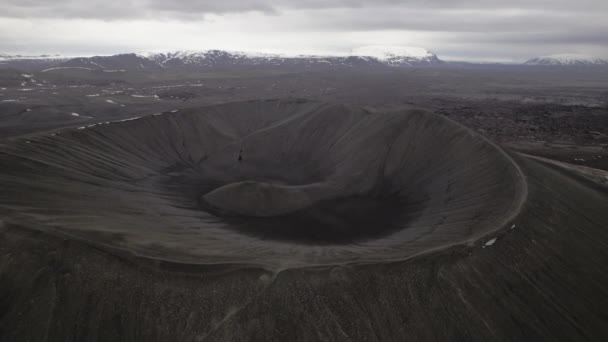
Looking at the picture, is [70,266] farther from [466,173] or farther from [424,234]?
[466,173]

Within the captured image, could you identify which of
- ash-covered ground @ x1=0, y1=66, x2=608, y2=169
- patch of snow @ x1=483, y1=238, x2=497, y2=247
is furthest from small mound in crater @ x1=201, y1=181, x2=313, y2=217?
ash-covered ground @ x1=0, y1=66, x2=608, y2=169

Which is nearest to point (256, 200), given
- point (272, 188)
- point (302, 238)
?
point (272, 188)

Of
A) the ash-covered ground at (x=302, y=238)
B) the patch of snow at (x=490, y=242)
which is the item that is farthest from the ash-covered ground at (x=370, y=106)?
the patch of snow at (x=490, y=242)

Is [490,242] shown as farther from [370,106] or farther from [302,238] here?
[370,106]

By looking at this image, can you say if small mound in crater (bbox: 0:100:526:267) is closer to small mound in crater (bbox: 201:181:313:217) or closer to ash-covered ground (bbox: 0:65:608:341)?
small mound in crater (bbox: 201:181:313:217)

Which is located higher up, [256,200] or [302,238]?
[256,200]

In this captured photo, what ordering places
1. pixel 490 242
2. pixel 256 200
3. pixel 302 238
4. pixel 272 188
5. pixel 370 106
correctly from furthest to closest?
pixel 370 106 < pixel 272 188 < pixel 256 200 < pixel 302 238 < pixel 490 242

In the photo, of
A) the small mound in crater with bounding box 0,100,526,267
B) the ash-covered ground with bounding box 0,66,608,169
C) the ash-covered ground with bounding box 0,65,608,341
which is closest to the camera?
the ash-covered ground with bounding box 0,65,608,341

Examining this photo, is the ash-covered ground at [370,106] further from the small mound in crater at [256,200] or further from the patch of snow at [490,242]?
the small mound in crater at [256,200]
